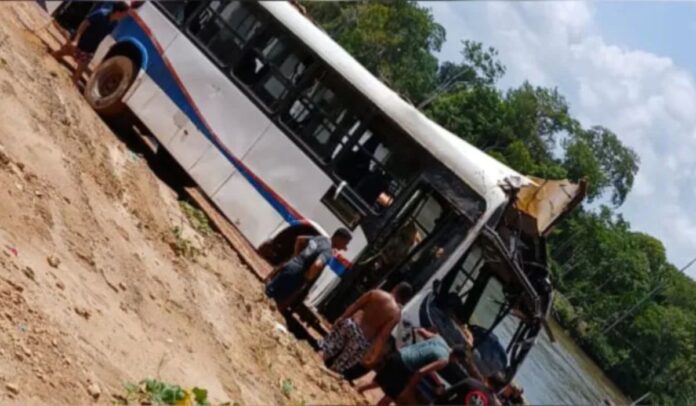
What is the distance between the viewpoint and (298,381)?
8016 mm

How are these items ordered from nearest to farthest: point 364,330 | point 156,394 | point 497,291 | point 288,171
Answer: point 156,394, point 364,330, point 497,291, point 288,171

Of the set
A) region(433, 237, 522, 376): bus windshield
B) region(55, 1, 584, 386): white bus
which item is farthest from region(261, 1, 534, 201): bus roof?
region(433, 237, 522, 376): bus windshield

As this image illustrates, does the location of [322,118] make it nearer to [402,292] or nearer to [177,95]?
[177,95]

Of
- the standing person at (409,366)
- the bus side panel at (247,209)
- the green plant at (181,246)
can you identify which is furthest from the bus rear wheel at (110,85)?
the standing person at (409,366)

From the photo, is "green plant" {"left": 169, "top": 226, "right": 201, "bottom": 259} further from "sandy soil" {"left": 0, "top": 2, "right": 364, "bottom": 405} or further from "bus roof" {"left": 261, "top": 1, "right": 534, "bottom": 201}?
"bus roof" {"left": 261, "top": 1, "right": 534, "bottom": 201}

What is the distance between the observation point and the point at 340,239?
9.24 meters

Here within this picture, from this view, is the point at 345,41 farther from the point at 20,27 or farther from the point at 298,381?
the point at 298,381

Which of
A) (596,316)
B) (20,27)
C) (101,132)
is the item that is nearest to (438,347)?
(101,132)

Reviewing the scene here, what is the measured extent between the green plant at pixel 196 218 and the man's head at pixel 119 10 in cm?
279

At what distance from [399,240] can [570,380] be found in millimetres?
4639

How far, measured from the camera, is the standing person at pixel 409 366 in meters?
8.38

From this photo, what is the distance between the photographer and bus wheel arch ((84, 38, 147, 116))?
37.3 feet

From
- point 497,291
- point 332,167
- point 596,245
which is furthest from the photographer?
point 332,167

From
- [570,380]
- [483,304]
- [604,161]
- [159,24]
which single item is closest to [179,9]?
[159,24]
